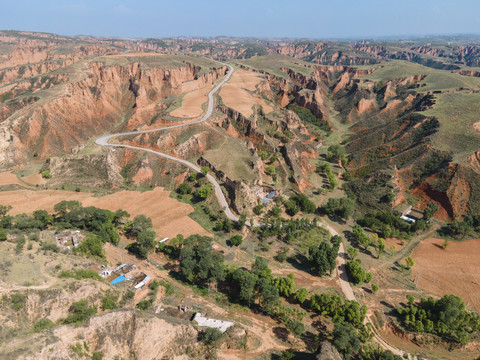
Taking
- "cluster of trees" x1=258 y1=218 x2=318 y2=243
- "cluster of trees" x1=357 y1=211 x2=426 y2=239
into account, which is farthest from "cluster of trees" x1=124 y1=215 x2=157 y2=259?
"cluster of trees" x1=357 y1=211 x2=426 y2=239

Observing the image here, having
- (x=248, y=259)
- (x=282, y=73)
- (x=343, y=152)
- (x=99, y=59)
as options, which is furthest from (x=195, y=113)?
(x=282, y=73)

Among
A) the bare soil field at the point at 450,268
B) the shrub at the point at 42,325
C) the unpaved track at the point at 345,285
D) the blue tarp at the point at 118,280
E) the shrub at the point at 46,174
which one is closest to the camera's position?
the shrub at the point at 42,325

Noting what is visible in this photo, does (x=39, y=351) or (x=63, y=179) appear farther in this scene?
(x=63, y=179)

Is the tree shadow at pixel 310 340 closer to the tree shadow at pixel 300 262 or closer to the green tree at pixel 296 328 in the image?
the green tree at pixel 296 328

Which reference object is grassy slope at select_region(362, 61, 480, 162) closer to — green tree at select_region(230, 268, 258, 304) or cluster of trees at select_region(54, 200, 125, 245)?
green tree at select_region(230, 268, 258, 304)

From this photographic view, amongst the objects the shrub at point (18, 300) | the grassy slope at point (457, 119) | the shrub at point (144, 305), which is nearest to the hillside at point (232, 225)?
the shrub at point (144, 305)

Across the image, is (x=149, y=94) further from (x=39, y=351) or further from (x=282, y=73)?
(x=39, y=351)
